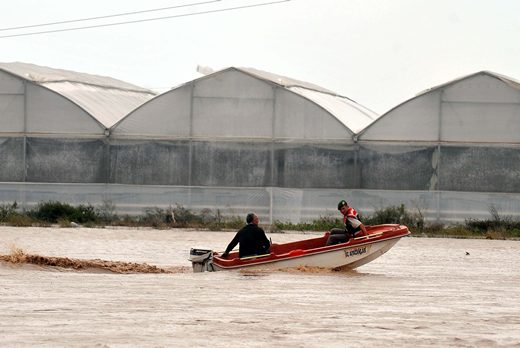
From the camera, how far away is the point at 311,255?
26.6 metres

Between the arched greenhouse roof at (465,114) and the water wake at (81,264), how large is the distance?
17.3 metres

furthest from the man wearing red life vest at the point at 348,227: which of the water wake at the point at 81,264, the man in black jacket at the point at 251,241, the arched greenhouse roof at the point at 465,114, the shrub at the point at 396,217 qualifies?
the arched greenhouse roof at the point at 465,114

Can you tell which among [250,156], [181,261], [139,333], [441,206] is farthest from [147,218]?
[139,333]

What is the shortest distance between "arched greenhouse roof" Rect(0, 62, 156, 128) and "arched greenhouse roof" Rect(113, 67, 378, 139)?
1974mm

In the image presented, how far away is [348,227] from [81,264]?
17.7 ft

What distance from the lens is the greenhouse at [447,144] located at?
43.1 meters

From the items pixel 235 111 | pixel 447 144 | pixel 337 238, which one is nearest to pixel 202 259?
pixel 337 238

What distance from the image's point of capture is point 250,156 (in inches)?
1758

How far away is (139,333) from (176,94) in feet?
98.2

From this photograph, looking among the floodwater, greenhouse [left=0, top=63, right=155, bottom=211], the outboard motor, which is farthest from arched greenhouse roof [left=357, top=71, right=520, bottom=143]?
the outboard motor

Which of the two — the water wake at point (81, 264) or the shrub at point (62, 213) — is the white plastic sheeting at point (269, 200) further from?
the water wake at point (81, 264)

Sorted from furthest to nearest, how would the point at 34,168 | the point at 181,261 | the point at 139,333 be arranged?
the point at 34,168
the point at 181,261
the point at 139,333

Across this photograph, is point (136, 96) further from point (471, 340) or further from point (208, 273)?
point (471, 340)

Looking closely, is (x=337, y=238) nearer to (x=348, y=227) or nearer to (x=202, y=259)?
(x=348, y=227)
